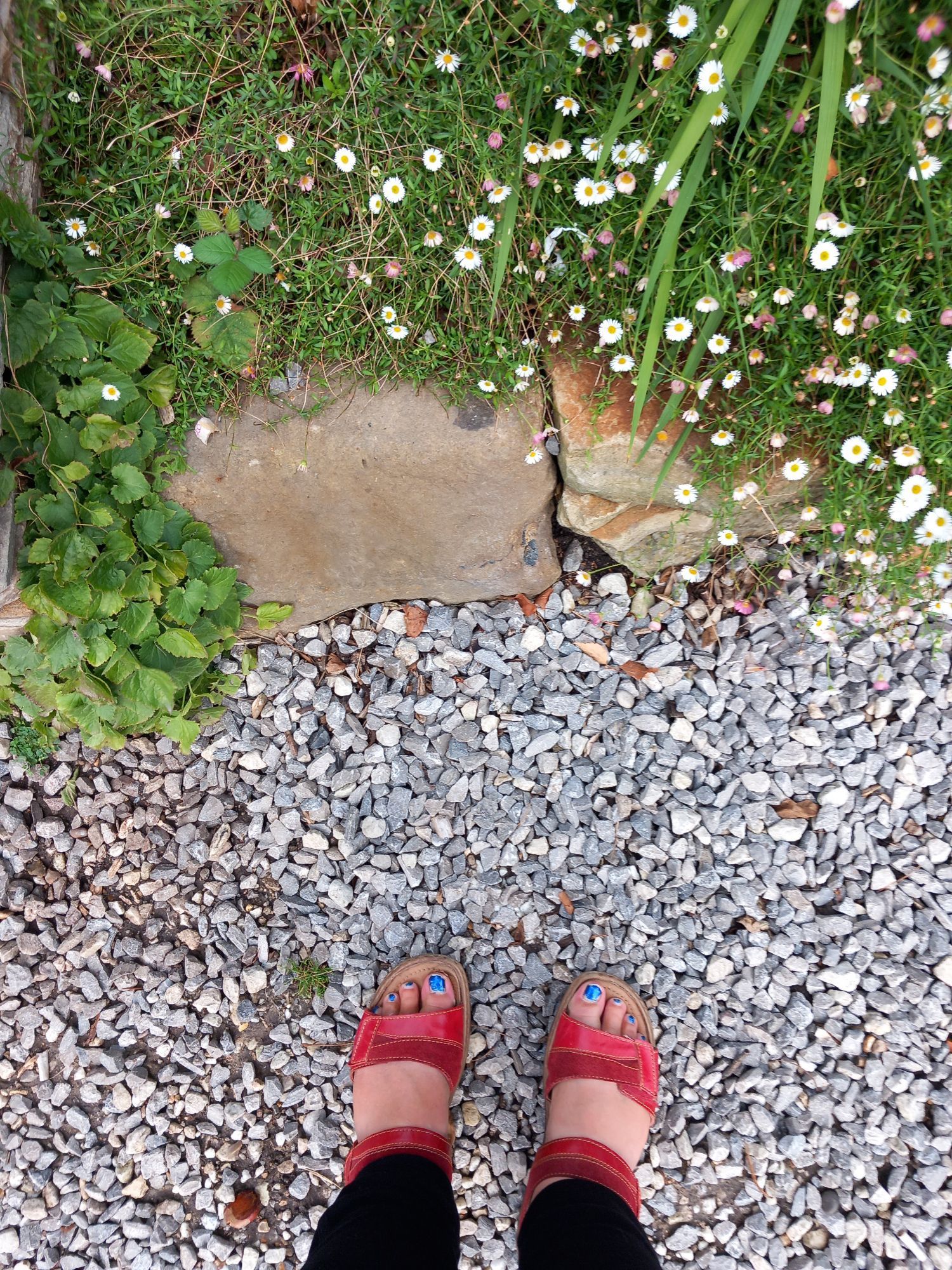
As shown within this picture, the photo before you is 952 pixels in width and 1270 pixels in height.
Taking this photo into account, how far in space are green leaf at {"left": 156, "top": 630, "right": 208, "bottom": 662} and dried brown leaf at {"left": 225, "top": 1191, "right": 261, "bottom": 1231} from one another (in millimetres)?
1504

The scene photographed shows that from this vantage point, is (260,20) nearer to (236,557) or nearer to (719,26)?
(719,26)

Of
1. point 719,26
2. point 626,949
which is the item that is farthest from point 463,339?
point 626,949

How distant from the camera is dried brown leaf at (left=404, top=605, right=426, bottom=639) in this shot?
2273 mm

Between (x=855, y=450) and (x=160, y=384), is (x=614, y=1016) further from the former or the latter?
(x=160, y=384)

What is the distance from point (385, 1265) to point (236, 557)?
1710mm

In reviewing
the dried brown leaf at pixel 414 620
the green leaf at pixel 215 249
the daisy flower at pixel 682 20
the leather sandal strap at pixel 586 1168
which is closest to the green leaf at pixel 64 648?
the dried brown leaf at pixel 414 620

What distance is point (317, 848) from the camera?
7.28 ft

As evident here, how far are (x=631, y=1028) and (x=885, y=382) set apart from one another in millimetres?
1706

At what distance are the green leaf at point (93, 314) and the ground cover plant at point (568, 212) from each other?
0.22 feet

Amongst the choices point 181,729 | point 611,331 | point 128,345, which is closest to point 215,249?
point 128,345

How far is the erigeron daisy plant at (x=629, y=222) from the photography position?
1523mm

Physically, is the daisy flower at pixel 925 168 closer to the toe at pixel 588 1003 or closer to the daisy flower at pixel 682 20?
the daisy flower at pixel 682 20

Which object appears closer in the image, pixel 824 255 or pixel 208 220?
pixel 824 255

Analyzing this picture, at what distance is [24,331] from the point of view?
70.1 inches
